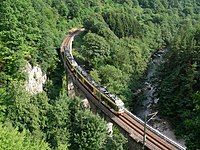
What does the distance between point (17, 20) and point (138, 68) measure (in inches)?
1763

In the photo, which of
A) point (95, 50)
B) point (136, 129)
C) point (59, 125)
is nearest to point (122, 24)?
point (95, 50)

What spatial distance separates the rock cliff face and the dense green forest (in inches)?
50.0

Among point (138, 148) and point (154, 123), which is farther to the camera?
point (154, 123)

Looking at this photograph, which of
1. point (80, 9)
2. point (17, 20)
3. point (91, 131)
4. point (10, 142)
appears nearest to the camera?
point (10, 142)

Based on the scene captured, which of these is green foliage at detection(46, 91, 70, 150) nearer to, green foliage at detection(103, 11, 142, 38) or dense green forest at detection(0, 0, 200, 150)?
dense green forest at detection(0, 0, 200, 150)

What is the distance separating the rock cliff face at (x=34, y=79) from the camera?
2124 inches

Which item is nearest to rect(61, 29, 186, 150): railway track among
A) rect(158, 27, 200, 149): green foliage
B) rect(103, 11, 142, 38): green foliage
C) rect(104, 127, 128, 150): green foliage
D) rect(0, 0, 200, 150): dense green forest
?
rect(0, 0, 200, 150): dense green forest

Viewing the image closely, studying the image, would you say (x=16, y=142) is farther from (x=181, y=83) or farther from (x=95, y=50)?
(x=95, y=50)

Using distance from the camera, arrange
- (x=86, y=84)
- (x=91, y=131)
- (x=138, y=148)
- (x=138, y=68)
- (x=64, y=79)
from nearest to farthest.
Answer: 1. (x=91, y=131)
2. (x=138, y=148)
3. (x=86, y=84)
4. (x=64, y=79)
5. (x=138, y=68)

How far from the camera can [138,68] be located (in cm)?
9262

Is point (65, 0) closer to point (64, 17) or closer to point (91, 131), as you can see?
point (64, 17)

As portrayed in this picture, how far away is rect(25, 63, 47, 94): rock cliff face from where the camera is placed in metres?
53.9

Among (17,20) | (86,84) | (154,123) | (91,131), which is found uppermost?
(17,20)

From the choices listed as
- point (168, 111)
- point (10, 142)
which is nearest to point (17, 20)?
point (10, 142)
